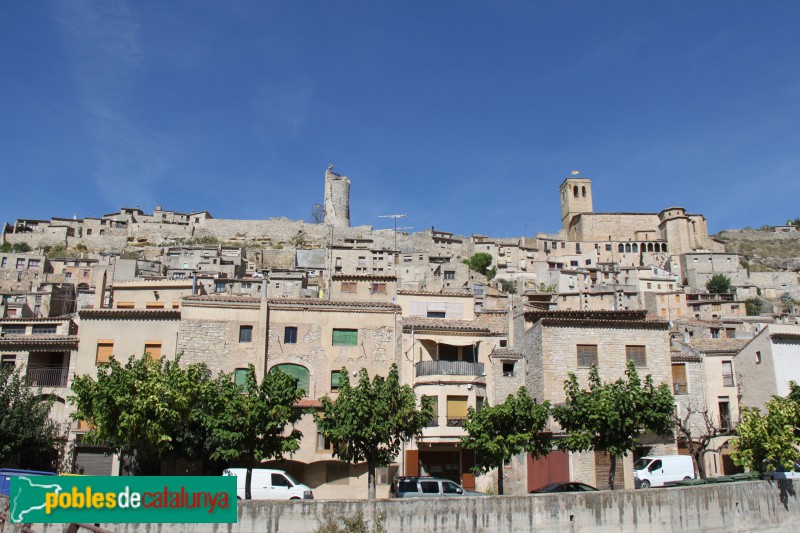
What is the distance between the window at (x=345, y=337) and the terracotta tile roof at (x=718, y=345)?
19.4 metres

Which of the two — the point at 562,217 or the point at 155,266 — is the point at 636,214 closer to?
the point at 562,217

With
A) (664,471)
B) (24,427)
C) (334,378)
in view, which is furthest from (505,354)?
(24,427)

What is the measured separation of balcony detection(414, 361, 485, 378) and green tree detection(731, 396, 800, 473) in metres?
13.3

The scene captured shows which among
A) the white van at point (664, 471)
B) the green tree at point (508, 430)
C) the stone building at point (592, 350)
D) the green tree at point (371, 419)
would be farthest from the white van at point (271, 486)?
the white van at point (664, 471)

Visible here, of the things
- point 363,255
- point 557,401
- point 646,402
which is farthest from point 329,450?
point 363,255

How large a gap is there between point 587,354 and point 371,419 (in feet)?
46.2

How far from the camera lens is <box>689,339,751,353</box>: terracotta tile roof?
40438 mm

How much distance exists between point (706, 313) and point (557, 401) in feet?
149

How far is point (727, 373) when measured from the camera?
Answer: 1585 inches

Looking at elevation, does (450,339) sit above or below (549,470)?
above

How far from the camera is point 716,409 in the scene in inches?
1550

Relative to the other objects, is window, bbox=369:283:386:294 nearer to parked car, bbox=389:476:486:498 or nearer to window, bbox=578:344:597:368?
window, bbox=578:344:597:368

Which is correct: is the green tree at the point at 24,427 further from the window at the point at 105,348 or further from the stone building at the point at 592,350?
the stone building at the point at 592,350

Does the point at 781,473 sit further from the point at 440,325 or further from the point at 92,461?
the point at 92,461
